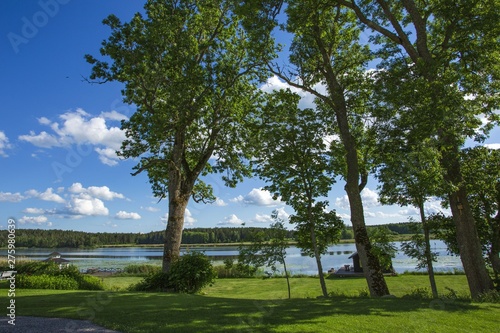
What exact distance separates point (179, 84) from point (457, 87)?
12.1 m

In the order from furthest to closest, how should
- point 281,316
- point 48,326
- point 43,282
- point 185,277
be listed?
point 43,282 < point 185,277 < point 281,316 < point 48,326

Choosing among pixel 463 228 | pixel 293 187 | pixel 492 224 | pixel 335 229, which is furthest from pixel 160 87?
pixel 492 224

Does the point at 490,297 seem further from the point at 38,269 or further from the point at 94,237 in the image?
the point at 94,237

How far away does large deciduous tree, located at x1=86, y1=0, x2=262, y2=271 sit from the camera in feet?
56.5

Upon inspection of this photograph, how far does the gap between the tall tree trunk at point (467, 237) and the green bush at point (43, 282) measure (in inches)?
677

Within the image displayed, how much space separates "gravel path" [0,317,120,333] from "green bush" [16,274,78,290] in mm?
9921

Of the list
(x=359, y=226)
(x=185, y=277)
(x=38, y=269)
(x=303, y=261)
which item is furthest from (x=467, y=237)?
(x=303, y=261)

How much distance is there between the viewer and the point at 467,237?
39.9ft

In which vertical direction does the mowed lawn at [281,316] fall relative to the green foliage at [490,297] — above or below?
above

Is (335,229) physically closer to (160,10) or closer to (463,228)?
(463,228)

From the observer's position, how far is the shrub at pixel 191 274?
50.0 feet

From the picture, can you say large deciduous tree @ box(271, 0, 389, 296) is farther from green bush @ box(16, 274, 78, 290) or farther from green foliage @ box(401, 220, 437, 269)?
green bush @ box(16, 274, 78, 290)

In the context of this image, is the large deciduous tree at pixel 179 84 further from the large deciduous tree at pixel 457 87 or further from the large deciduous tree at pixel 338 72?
the large deciduous tree at pixel 457 87

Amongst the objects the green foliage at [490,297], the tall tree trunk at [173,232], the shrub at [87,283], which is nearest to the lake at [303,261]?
the tall tree trunk at [173,232]
